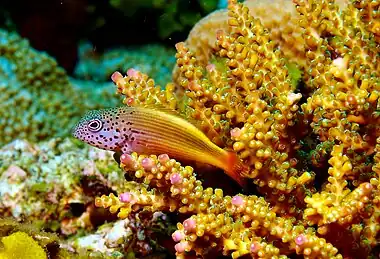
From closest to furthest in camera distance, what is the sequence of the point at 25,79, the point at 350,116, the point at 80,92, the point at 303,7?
the point at 350,116, the point at 303,7, the point at 25,79, the point at 80,92

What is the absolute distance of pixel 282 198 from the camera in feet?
8.17

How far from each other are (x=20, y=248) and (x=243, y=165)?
3.93 feet

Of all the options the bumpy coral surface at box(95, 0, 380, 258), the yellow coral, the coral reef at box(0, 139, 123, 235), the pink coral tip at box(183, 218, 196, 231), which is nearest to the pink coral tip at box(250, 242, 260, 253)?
the bumpy coral surface at box(95, 0, 380, 258)

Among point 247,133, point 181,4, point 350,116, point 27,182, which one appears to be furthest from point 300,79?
point 181,4

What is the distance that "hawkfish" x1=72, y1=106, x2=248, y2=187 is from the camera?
2.61 meters

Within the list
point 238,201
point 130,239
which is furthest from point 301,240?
point 130,239

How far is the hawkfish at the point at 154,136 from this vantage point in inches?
103

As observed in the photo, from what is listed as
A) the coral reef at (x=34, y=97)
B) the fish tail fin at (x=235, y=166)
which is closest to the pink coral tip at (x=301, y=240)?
the fish tail fin at (x=235, y=166)

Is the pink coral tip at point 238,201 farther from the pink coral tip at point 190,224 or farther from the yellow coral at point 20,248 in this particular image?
the yellow coral at point 20,248

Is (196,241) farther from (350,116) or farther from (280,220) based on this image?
(350,116)

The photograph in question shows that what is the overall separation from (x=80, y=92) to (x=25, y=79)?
78 centimetres

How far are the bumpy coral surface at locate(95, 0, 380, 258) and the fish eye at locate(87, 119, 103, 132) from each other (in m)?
0.25

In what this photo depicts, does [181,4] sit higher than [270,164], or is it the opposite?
[270,164]

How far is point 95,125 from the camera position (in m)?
2.80
